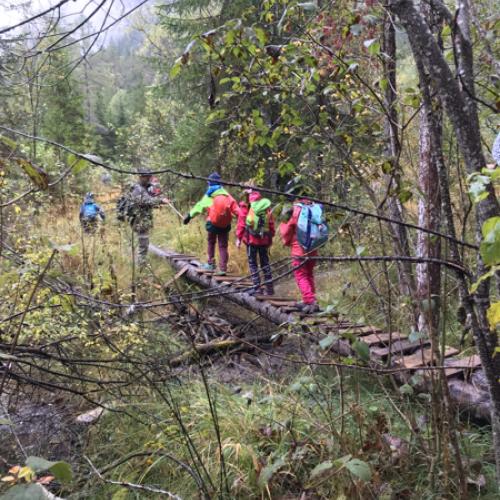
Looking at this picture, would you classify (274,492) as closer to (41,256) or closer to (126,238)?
(41,256)

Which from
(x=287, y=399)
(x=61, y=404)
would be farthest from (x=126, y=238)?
(x=287, y=399)

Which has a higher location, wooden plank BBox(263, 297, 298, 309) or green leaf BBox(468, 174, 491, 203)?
green leaf BBox(468, 174, 491, 203)

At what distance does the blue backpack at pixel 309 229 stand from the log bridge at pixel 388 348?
0.87 metres

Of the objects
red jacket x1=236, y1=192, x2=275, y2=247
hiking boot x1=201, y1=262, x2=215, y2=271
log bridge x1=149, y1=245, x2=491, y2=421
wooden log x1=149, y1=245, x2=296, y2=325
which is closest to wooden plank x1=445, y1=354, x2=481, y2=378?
log bridge x1=149, y1=245, x2=491, y2=421

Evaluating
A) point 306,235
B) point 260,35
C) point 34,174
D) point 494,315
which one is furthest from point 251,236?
point 494,315

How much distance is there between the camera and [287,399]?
3.34 m

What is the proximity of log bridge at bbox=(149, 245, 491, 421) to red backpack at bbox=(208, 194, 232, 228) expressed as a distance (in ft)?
4.54

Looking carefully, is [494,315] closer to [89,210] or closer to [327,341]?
[327,341]

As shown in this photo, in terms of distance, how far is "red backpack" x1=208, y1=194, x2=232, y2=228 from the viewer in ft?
22.6

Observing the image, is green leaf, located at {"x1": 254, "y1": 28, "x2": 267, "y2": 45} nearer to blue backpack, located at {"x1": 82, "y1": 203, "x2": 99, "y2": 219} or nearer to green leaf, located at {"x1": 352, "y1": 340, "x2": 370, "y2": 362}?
green leaf, located at {"x1": 352, "y1": 340, "x2": 370, "y2": 362}

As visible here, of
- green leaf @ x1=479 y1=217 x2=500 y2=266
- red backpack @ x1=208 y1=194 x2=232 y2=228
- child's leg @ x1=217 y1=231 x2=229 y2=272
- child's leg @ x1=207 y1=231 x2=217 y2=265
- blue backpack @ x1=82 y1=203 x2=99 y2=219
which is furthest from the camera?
blue backpack @ x1=82 y1=203 x2=99 y2=219

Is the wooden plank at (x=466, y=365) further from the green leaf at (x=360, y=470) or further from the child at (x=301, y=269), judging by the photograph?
the child at (x=301, y=269)

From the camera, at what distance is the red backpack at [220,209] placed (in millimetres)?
6887

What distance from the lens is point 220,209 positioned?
691 centimetres
